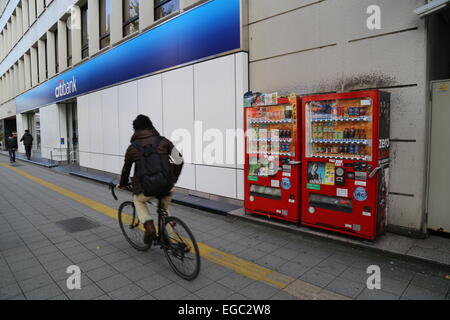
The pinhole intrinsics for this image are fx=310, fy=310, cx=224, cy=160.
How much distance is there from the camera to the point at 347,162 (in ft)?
14.6

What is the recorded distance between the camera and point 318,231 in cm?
492

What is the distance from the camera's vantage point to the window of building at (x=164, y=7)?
8.47 m

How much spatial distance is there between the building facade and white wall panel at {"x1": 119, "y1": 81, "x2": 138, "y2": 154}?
0.21ft

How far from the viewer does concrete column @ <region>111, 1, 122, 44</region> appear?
1065 cm

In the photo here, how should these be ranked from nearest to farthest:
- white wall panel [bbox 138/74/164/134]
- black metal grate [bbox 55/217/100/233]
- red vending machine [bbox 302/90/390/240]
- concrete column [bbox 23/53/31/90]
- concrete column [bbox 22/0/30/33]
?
red vending machine [bbox 302/90/390/240]
black metal grate [bbox 55/217/100/233]
white wall panel [bbox 138/74/164/134]
concrete column [bbox 22/0/30/33]
concrete column [bbox 23/53/31/90]

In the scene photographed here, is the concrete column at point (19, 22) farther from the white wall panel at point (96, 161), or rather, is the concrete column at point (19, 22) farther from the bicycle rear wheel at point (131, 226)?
the bicycle rear wheel at point (131, 226)

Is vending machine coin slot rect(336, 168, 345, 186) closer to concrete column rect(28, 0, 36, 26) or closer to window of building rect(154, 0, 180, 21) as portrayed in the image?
window of building rect(154, 0, 180, 21)

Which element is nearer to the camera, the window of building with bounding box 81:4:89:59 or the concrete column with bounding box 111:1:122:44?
the concrete column with bounding box 111:1:122:44

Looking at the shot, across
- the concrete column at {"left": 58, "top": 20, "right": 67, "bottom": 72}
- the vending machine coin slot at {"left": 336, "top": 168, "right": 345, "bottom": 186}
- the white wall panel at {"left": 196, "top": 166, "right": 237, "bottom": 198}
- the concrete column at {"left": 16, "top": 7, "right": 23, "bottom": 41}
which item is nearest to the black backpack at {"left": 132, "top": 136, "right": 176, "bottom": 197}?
the vending machine coin slot at {"left": 336, "top": 168, "right": 345, "bottom": 186}

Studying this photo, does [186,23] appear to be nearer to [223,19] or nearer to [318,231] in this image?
[223,19]

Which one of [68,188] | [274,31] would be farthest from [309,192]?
[68,188]

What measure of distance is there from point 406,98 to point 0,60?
38.2 m

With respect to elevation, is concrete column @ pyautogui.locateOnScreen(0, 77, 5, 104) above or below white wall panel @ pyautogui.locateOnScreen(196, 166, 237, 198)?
above

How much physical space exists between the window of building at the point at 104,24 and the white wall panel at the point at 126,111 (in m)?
2.98
